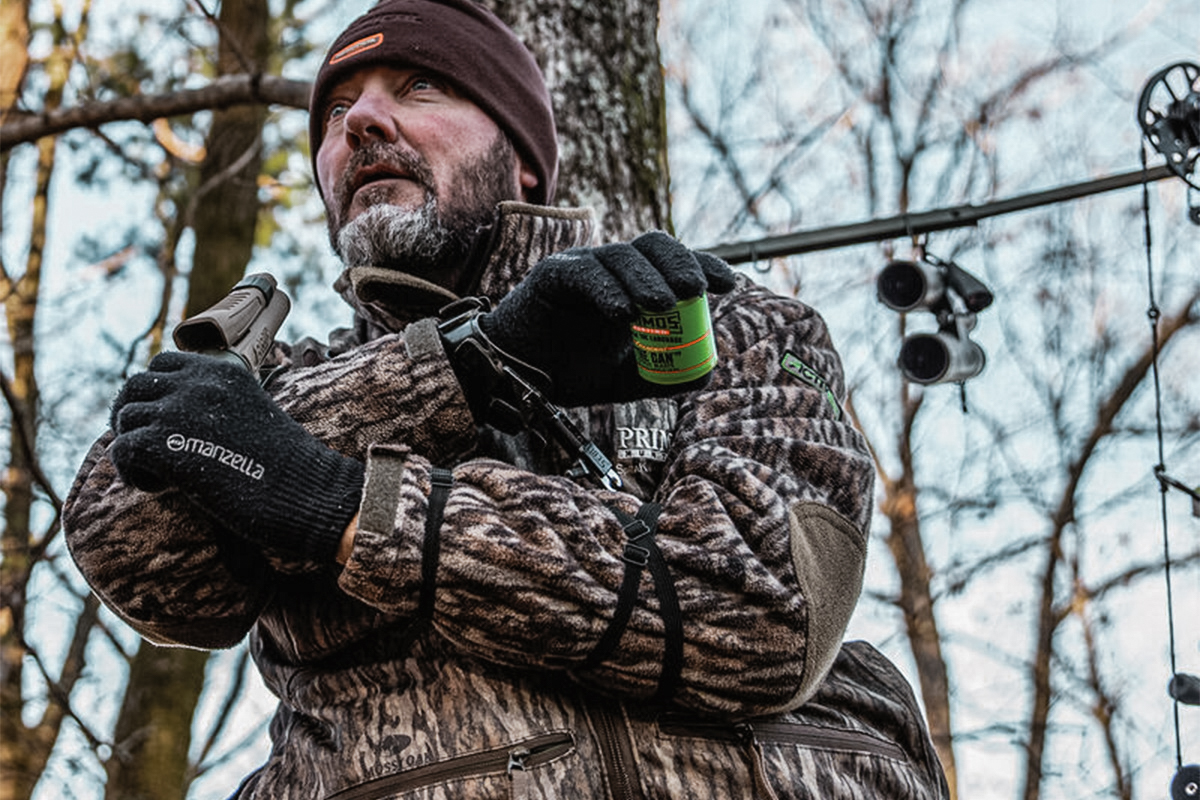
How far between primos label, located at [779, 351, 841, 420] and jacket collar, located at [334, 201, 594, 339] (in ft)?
1.62

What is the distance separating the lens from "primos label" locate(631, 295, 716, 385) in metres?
1.88

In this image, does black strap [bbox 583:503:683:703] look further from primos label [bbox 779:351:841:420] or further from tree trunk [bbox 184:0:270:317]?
tree trunk [bbox 184:0:270:317]

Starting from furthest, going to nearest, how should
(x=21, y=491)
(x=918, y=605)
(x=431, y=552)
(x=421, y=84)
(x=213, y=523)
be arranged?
1. (x=918, y=605)
2. (x=21, y=491)
3. (x=421, y=84)
4. (x=213, y=523)
5. (x=431, y=552)

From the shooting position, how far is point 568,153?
3.46 m

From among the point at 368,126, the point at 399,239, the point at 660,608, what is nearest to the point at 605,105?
the point at 368,126

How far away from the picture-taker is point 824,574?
1.95 metres

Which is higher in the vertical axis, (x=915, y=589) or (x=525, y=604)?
(x=915, y=589)

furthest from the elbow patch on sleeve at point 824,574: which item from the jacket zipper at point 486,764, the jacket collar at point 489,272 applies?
the jacket collar at point 489,272

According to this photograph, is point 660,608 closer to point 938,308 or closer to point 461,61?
point 461,61

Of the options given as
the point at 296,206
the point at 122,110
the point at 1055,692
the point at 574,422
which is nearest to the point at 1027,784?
the point at 1055,692

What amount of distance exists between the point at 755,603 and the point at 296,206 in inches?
269

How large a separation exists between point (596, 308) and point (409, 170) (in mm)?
836

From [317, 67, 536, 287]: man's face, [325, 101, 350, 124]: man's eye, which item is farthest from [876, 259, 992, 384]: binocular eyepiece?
[325, 101, 350, 124]: man's eye

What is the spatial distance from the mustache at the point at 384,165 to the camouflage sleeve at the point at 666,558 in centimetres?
87
